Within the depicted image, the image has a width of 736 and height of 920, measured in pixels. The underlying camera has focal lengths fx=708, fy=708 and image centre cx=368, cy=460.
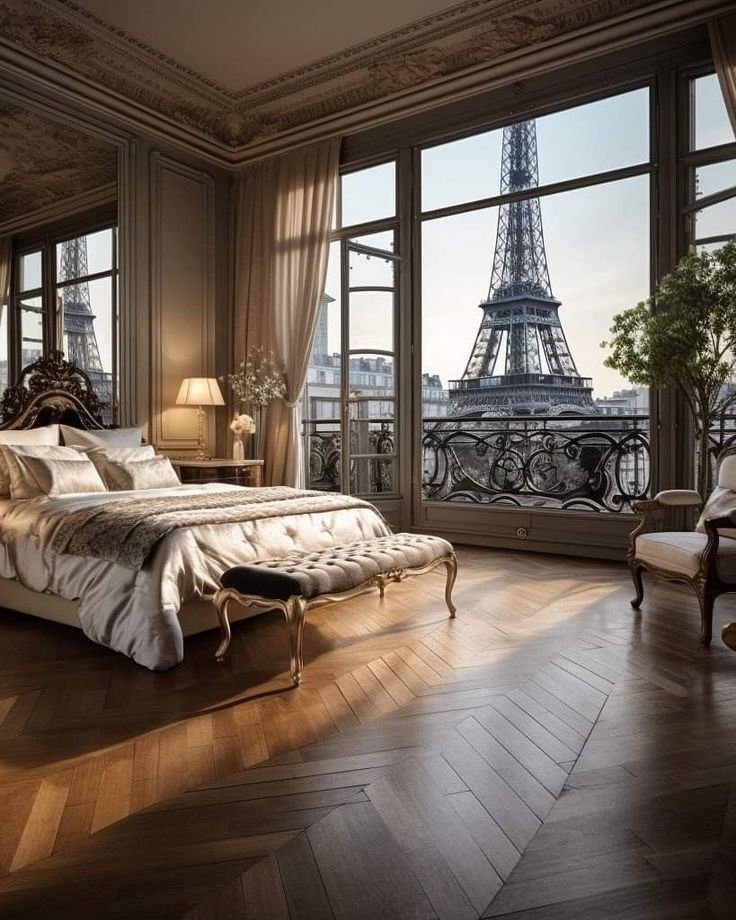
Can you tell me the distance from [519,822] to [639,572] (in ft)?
7.85

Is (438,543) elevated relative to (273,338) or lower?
lower

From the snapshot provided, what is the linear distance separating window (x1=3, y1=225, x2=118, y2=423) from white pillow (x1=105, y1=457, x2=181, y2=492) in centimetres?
116

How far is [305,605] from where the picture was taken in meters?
2.75

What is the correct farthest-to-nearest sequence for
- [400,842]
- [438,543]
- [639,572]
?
[639,572] → [438,543] → [400,842]

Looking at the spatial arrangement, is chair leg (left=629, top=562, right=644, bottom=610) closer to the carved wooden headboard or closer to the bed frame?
the bed frame

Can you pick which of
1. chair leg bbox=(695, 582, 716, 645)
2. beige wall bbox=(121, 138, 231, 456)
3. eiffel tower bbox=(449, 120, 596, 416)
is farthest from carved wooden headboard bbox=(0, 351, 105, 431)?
chair leg bbox=(695, 582, 716, 645)

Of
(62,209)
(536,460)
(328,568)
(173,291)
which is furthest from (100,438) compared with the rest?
(536,460)

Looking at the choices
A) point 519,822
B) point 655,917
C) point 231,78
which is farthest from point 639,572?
point 231,78

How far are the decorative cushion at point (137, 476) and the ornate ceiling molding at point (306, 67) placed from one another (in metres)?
3.04

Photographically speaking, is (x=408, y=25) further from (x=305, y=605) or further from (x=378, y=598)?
(x=305, y=605)

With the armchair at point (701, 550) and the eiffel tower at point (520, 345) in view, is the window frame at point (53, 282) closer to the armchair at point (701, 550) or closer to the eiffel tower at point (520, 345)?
the eiffel tower at point (520, 345)

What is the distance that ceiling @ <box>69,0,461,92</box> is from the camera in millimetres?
4754

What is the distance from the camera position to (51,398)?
5.13 m

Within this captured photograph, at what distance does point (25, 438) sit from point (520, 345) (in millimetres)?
5350
